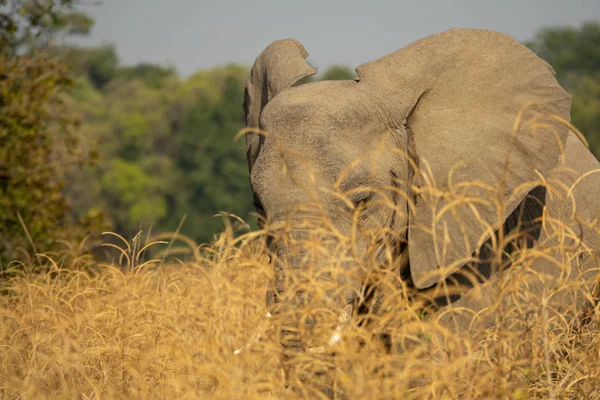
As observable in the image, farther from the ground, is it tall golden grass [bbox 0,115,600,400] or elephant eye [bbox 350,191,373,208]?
elephant eye [bbox 350,191,373,208]

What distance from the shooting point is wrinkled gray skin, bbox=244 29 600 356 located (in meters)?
4.12

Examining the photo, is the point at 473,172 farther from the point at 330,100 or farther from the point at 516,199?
the point at 330,100

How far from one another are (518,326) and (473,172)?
78cm

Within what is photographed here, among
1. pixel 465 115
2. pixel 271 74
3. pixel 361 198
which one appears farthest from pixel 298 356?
pixel 271 74

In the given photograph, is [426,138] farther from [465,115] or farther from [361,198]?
[361,198]

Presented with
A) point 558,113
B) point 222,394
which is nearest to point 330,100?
point 558,113

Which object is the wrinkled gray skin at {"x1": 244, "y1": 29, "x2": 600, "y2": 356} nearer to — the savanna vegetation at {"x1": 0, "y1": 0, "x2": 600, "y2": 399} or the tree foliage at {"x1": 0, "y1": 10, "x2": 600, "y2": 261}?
the savanna vegetation at {"x1": 0, "y1": 0, "x2": 600, "y2": 399}

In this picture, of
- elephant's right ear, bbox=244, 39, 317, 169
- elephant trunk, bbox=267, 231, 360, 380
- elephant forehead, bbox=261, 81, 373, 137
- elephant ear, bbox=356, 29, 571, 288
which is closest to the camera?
elephant trunk, bbox=267, 231, 360, 380

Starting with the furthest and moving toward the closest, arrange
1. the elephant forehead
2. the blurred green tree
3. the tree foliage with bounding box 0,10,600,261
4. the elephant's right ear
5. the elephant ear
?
the tree foliage with bounding box 0,10,600,261
the blurred green tree
the elephant's right ear
the elephant ear
the elephant forehead

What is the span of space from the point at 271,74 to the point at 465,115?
121 centimetres

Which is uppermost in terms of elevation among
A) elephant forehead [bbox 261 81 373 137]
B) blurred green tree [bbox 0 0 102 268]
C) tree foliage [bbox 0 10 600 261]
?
elephant forehead [bbox 261 81 373 137]

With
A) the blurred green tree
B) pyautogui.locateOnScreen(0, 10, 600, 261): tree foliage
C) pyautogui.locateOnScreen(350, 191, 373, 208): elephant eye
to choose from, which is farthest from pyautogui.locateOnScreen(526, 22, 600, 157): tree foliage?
pyautogui.locateOnScreen(350, 191, 373, 208): elephant eye

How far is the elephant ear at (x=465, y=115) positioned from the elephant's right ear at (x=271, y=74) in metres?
0.50

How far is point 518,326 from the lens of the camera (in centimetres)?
439
